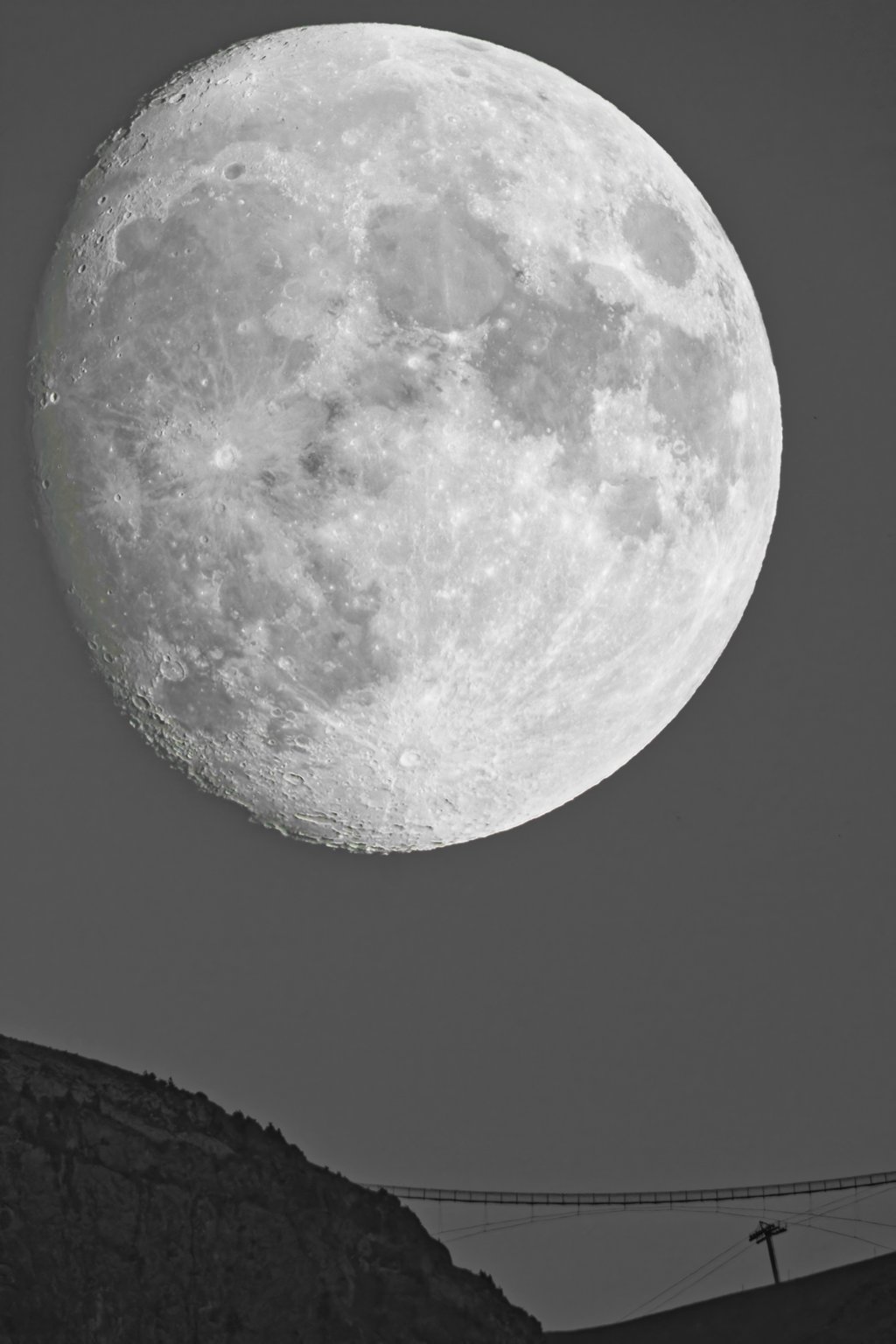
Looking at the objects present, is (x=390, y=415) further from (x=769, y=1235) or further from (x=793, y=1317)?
(x=793, y=1317)

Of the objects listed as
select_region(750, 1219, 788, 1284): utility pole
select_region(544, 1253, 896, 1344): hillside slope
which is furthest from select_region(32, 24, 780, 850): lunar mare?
select_region(544, 1253, 896, 1344): hillside slope

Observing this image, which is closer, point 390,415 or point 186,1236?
point 390,415

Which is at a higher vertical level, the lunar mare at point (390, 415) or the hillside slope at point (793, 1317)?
the lunar mare at point (390, 415)

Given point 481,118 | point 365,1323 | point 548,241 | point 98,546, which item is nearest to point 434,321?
point 548,241

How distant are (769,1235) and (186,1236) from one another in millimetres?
7932

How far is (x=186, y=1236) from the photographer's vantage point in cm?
1767

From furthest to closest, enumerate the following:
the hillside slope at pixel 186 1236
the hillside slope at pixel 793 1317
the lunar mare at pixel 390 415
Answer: the hillside slope at pixel 793 1317 → the hillside slope at pixel 186 1236 → the lunar mare at pixel 390 415

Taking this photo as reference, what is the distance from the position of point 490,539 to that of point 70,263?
3.46 m

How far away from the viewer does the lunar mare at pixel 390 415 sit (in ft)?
23.7

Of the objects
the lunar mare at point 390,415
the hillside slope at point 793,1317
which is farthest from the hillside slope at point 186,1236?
the lunar mare at point 390,415

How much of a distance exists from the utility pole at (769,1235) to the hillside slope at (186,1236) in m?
3.21

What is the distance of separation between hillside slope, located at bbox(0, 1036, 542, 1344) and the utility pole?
3207 mm

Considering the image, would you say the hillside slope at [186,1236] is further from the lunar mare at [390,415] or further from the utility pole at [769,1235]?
the lunar mare at [390,415]

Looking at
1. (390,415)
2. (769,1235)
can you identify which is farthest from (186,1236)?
(390,415)
